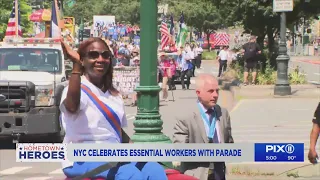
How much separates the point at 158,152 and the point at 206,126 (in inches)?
31.6

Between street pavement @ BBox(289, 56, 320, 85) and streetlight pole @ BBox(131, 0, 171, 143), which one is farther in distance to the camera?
street pavement @ BBox(289, 56, 320, 85)

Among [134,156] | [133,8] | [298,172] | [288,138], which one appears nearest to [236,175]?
[298,172]

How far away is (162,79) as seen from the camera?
84.6ft

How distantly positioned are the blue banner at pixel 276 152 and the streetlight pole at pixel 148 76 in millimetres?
4574

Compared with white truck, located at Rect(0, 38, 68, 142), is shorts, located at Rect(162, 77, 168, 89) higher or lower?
lower

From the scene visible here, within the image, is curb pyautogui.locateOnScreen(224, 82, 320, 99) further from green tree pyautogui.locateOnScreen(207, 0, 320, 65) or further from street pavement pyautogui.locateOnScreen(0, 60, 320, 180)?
green tree pyautogui.locateOnScreen(207, 0, 320, 65)

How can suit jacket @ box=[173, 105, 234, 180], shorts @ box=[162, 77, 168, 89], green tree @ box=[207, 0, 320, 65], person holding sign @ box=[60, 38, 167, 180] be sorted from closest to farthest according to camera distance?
person holding sign @ box=[60, 38, 167, 180]
suit jacket @ box=[173, 105, 234, 180]
shorts @ box=[162, 77, 168, 89]
green tree @ box=[207, 0, 320, 65]

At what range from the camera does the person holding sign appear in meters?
4.63

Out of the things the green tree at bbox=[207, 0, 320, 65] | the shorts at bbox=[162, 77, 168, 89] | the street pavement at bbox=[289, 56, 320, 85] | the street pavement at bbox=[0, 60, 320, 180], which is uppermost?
the green tree at bbox=[207, 0, 320, 65]

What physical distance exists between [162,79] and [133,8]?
64159 mm

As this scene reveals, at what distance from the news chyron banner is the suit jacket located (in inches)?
12.7

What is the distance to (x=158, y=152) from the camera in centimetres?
500

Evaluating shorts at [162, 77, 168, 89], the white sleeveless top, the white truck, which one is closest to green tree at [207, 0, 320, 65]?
shorts at [162, 77, 168, 89]

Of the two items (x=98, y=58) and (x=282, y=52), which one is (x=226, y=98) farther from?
(x=98, y=58)
